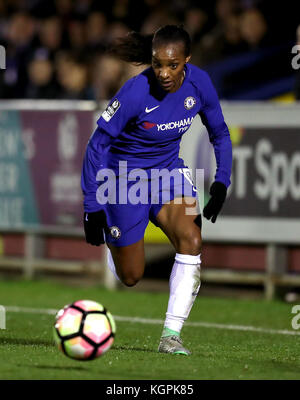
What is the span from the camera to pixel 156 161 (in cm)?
706

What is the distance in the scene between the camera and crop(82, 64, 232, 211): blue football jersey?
667 cm

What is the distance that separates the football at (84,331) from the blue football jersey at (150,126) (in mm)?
901

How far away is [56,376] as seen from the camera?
5.45 metres

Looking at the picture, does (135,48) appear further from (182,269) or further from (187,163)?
(187,163)

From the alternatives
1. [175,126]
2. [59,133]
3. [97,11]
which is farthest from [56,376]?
[97,11]

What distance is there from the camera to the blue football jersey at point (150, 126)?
21.9ft

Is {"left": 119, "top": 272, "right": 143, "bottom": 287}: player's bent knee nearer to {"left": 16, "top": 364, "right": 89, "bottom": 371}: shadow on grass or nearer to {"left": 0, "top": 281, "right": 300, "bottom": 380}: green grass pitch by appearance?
{"left": 0, "top": 281, "right": 300, "bottom": 380}: green grass pitch

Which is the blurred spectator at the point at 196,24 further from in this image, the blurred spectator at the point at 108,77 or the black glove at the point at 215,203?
the black glove at the point at 215,203

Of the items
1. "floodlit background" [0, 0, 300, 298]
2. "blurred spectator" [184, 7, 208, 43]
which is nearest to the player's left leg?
"floodlit background" [0, 0, 300, 298]

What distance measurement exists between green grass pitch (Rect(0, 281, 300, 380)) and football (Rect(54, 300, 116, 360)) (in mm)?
96

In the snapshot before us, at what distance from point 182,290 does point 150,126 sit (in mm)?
1165

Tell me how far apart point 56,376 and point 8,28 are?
469 inches

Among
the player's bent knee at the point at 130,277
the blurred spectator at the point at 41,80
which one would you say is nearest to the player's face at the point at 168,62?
the player's bent knee at the point at 130,277

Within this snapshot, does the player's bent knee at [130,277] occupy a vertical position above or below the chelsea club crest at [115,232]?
below
